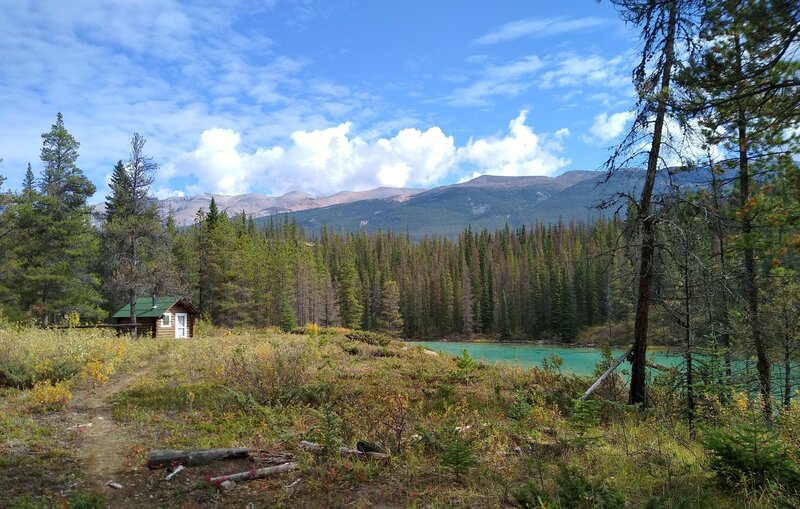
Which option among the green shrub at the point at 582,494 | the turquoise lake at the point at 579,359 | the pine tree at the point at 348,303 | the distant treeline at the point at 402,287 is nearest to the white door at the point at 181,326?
the distant treeline at the point at 402,287

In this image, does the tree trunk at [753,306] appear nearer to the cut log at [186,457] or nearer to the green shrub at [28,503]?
the cut log at [186,457]

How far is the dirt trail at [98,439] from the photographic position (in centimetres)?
639

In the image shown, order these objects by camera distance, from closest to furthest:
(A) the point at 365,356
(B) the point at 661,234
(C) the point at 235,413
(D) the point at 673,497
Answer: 1. (D) the point at 673,497
2. (C) the point at 235,413
3. (B) the point at 661,234
4. (A) the point at 365,356

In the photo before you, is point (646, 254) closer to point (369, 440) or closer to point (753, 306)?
point (753, 306)

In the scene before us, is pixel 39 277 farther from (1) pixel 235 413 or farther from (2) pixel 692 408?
(2) pixel 692 408

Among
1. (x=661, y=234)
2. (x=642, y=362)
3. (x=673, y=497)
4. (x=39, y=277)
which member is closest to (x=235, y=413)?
(x=673, y=497)

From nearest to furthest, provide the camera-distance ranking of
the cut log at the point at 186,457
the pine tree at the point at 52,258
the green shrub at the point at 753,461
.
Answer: the green shrub at the point at 753,461, the cut log at the point at 186,457, the pine tree at the point at 52,258

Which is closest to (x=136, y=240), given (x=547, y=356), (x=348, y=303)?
(x=547, y=356)

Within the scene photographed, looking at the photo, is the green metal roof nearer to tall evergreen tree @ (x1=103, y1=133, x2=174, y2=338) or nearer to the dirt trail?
tall evergreen tree @ (x1=103, y1=133, x2=174, y2=338)

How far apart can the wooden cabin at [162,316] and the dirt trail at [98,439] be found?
71.4 feet

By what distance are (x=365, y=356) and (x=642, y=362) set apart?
11858 millimetres

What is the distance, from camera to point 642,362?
10.5m

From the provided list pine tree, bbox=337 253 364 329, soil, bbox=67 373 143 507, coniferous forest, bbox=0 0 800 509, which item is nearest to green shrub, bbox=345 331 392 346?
coniferous forest, bbox=0 0 800 509

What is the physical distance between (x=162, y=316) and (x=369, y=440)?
29879mm
